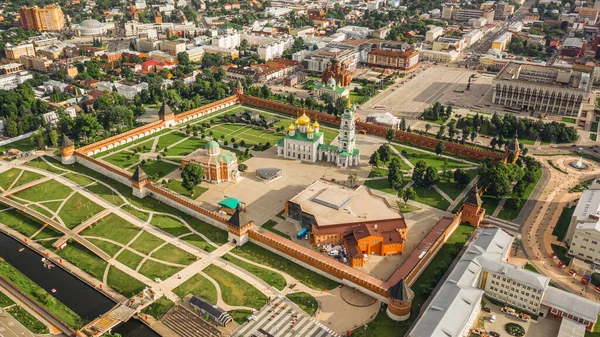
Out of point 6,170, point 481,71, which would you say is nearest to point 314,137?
point 6,170

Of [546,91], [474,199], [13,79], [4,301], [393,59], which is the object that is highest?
[13,79]

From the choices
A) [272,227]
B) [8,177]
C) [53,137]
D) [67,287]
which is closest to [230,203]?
[272,227]

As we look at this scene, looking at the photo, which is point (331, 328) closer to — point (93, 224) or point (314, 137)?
point (93, 224)

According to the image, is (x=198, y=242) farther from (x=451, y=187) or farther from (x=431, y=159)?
(x=431, y=159)

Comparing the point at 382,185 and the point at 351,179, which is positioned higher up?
the point at 351,179

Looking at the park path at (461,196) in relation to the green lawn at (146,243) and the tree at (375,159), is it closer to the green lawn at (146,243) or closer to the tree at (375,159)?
the tree at (375,159)

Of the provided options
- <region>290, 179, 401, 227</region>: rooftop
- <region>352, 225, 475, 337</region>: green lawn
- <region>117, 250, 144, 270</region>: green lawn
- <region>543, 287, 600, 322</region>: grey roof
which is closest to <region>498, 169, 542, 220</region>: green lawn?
<region>352, 225, 475, 337</region>: green lawn

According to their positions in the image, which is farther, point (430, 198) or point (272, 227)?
point (430, 198)
